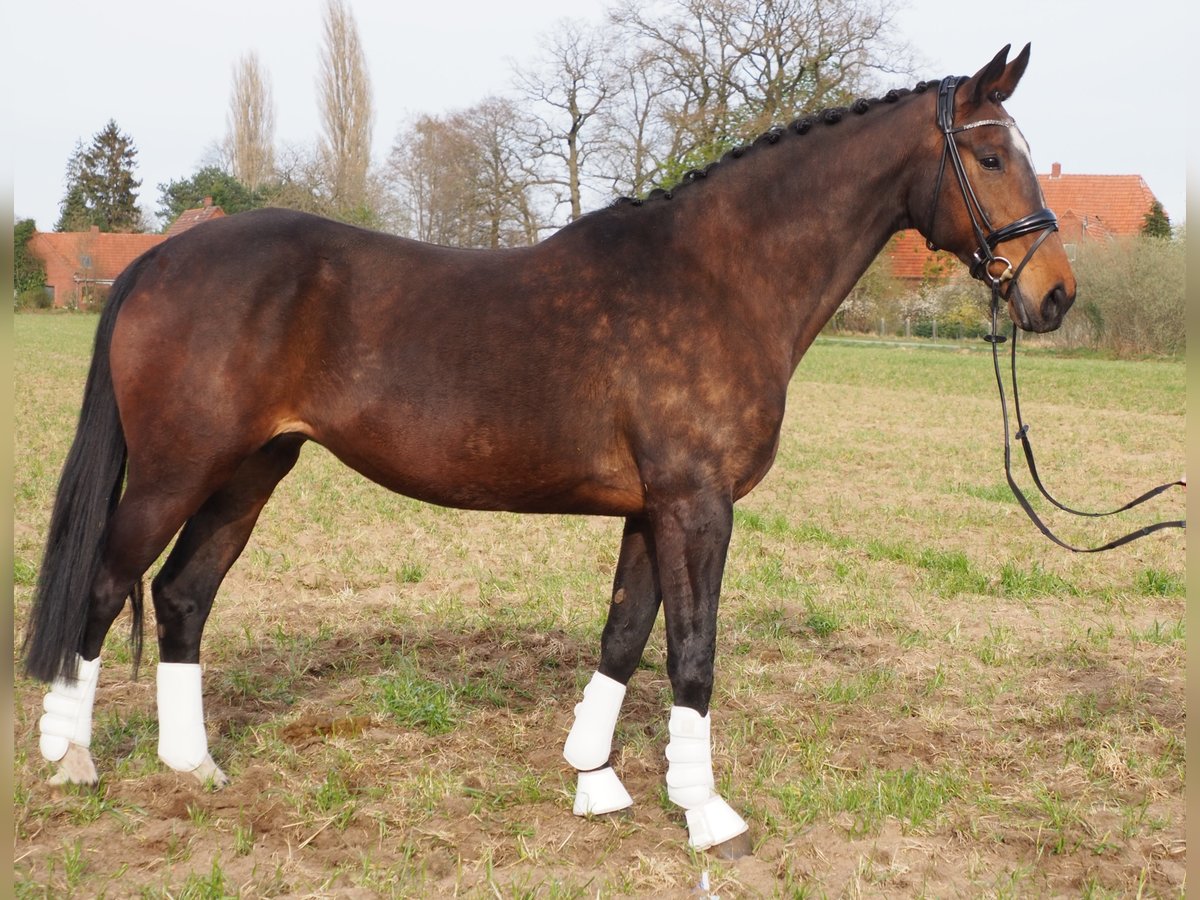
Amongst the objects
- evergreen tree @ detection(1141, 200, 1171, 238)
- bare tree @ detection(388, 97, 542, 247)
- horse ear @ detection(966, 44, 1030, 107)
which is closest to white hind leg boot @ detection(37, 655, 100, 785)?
horse ear @ detection(966, 44, 1030, 107)

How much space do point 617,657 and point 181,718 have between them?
1.70 metres

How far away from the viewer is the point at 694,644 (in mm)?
3492

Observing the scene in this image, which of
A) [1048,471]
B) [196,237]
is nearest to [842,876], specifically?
[196,237]

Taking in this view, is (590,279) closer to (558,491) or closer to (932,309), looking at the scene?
(558,491)

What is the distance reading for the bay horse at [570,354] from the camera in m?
3.48

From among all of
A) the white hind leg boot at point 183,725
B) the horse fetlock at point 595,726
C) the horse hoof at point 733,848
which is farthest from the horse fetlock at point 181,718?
the horse hoof at point 733,848

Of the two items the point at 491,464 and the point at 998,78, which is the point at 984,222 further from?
the point at 491,464

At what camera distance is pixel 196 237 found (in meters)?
3.71

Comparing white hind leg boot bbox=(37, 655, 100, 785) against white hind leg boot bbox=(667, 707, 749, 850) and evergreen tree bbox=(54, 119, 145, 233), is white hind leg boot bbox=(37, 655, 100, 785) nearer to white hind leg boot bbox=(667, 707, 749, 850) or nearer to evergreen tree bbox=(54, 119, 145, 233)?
white hind leg boot bbox=(667, 707, 749, 850)

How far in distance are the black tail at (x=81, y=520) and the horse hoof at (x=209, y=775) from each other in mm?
595

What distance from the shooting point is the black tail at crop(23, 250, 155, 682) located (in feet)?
11.9

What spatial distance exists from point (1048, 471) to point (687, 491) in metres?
9.87

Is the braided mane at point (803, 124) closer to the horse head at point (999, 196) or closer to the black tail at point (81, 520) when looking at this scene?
the horse head at point (999, 196)

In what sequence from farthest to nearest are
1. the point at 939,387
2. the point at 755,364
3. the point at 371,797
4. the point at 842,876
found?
the point at 939,387 → the point at 371,797 → the point at 755,364 → the point at 842,876
